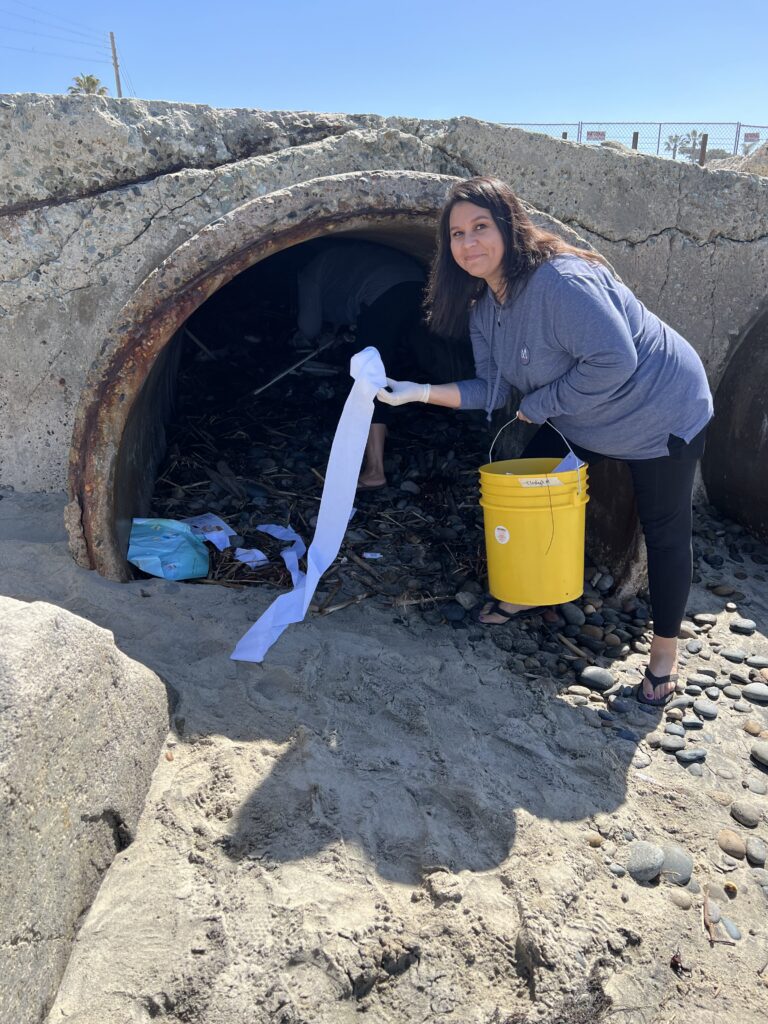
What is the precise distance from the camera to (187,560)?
3641 millimetres

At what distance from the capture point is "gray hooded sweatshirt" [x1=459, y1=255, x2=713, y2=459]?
262 cm

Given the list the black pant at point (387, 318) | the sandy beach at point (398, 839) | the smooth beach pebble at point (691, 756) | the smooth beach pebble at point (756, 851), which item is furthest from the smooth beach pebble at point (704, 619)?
the black pant at point (387, 318)

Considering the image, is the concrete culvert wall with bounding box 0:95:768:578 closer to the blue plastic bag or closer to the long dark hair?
the blue plastic bag

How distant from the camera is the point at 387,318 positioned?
4.77 m

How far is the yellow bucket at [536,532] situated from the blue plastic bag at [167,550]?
55.9 inches

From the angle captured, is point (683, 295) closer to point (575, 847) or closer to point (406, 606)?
point (406, 606)

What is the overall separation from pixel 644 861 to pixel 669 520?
4.13ft

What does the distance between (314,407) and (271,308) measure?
2.20m

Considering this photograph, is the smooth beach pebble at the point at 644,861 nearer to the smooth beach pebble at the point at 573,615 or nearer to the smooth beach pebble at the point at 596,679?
the smooth beach pebble at the point at 596,679

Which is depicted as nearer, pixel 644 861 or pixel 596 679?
pixel 644 861

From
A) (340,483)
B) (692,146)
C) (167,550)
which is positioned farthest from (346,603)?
(692,146)

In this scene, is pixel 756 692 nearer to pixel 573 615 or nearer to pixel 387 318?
pixel 573 615

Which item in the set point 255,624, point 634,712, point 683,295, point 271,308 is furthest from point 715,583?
point 271,308

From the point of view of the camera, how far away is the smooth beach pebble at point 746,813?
2473 millimetres
